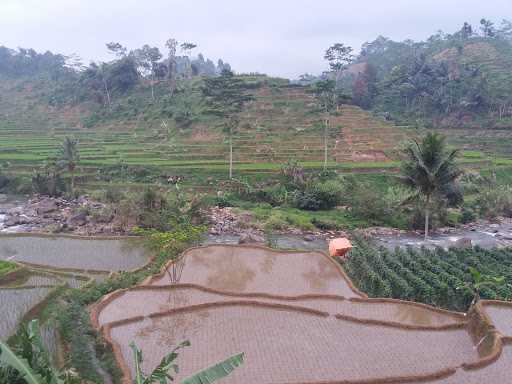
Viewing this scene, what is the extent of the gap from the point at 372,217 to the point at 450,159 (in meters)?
7.17

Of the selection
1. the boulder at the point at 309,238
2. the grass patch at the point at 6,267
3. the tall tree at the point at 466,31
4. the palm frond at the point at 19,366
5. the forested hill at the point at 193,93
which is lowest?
the boulder at the point at 309,238

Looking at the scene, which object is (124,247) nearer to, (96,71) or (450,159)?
(450,159)

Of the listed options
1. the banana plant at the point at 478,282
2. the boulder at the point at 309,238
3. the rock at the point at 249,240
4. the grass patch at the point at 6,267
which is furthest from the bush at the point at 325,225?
the grass patch at the point at 6,267

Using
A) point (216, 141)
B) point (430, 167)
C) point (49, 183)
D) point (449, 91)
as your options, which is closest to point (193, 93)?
point (216, 141)

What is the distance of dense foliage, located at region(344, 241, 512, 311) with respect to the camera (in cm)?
1438

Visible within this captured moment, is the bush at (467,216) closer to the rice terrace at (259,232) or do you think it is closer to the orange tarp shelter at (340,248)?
the rice terrace at (259,232)

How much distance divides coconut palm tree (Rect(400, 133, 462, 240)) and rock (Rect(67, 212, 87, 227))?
17.4m

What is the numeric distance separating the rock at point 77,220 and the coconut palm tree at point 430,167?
1744cm

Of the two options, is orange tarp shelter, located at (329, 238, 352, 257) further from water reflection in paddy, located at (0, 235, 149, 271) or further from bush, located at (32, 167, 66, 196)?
bush, located at (32, 167, 66, 196)

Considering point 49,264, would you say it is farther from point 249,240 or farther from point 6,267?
point 249,240

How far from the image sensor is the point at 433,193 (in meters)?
22.5

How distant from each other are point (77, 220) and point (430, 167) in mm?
19071

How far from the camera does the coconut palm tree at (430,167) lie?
68.9ft

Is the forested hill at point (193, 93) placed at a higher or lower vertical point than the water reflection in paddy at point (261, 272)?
higher
